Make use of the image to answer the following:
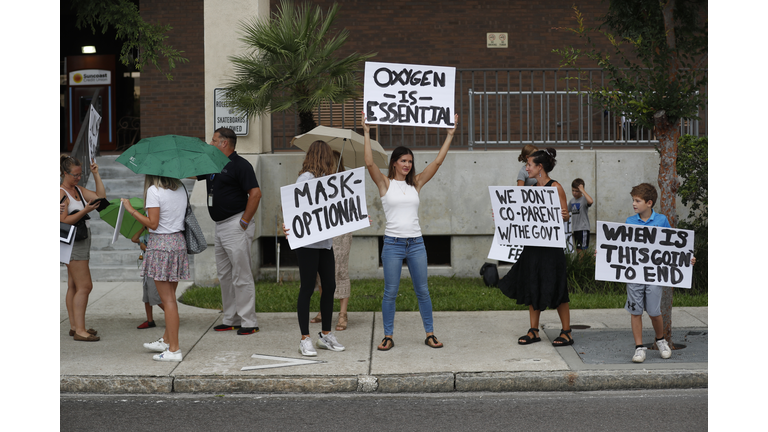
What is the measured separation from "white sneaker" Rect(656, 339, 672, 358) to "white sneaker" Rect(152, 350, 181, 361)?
4.05m

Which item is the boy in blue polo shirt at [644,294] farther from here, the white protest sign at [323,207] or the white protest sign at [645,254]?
the white protest sign at [323,207]

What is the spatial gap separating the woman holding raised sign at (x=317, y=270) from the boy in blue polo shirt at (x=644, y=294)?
8.24 ft

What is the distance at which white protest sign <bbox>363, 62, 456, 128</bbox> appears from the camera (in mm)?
6562

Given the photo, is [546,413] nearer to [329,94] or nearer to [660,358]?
[660,358]

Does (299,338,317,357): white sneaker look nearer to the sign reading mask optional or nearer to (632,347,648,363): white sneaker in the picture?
(632,347,648,363): white sneaker

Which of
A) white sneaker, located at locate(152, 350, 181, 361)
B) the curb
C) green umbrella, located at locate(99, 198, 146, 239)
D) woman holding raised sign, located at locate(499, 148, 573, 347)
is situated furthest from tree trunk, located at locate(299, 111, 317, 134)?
the curb

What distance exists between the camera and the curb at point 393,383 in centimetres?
573

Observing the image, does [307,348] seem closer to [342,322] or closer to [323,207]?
[342,322]

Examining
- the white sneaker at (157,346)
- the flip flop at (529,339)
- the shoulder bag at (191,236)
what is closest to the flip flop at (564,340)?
the flip flop at (529,339)

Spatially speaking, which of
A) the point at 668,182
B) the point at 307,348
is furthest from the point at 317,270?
the point at 668,182

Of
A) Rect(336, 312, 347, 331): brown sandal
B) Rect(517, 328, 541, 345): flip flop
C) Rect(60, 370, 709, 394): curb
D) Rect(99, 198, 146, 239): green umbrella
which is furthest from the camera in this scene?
Rect(336, 312, 347, 331): brown sandal

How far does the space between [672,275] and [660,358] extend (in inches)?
28.7

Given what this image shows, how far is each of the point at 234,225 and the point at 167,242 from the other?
43.0 inches

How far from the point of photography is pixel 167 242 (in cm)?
615
